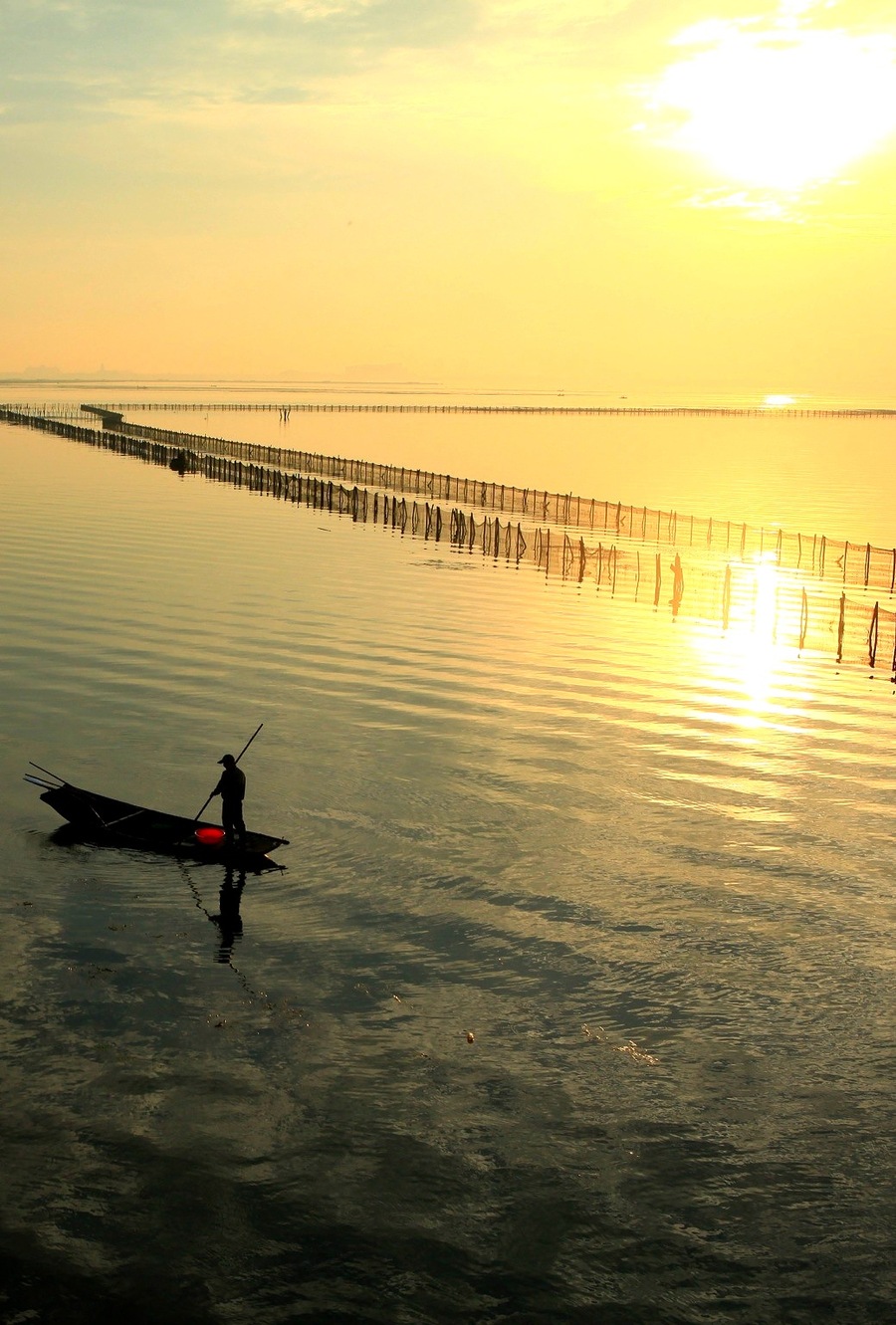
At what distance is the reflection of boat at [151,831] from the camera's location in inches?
1081

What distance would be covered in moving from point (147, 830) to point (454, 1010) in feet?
31.7

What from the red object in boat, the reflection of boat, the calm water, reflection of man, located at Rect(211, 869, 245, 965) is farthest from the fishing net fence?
reflection of man, located at Rect(211, 869, 245, 965)

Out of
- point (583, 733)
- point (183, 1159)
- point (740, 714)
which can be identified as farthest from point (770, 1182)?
point (740, 714)

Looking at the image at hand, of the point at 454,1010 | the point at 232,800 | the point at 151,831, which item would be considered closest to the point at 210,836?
the point at 232,800

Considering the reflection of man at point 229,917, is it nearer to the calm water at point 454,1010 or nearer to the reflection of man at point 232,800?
the calm water at point 454,1010

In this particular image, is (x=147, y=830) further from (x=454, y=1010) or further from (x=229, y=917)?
(x=454, y=1010)

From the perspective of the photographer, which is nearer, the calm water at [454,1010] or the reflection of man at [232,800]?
Result: the calm water at [454,1010]

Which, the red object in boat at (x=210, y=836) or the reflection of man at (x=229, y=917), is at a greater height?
the red object in boat at (x=210, y=836)

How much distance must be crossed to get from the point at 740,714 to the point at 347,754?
14.3 metres

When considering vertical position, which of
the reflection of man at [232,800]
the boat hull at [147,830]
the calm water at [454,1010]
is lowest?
the calm water at [454,1010]

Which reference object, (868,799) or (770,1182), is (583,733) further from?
(770,1182)

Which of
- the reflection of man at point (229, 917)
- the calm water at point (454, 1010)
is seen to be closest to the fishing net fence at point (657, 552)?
the calm water at point (454, 1010)

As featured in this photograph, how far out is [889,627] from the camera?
5909 cm

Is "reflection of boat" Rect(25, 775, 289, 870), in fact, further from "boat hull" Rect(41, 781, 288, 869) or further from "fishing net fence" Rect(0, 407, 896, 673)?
"fishing net fence" Rect(0, 407, 896, 673)
